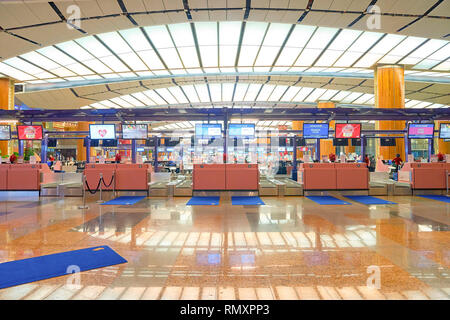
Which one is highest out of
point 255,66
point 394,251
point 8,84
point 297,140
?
point 255,66

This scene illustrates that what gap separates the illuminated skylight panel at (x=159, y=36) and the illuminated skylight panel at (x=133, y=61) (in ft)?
7.49

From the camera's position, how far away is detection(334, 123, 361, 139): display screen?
12.8 meters

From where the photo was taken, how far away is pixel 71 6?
446 inches

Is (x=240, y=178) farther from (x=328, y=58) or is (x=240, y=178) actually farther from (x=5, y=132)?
(x=328, y=58)

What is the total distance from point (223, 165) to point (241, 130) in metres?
2.45

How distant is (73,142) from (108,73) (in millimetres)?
18897

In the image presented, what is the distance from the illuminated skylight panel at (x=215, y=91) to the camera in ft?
87.8

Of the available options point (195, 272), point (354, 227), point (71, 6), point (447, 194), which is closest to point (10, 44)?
point (71, 6)

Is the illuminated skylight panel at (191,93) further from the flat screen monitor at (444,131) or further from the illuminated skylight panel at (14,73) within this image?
the flat screen monitor at (444,131)

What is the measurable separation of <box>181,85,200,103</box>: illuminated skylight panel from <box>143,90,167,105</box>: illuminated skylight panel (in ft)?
10.4

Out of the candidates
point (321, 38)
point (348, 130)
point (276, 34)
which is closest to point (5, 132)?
point (276, 34)

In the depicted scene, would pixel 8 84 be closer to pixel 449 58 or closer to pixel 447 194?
pixel 447 194

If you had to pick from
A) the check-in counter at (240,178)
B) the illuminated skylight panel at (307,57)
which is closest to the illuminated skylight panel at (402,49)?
the illuminated skylight panel at (307,57)

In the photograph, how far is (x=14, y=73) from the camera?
19.7 meters
